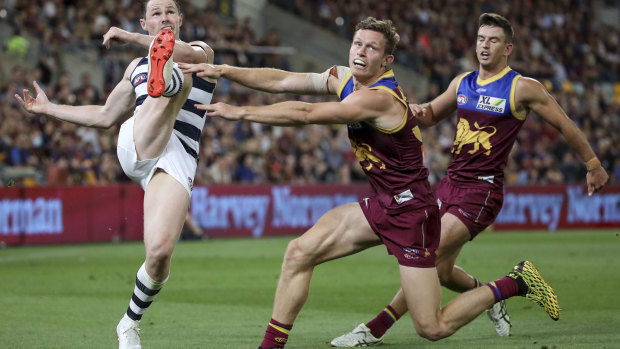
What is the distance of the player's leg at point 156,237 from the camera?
6.67 meters

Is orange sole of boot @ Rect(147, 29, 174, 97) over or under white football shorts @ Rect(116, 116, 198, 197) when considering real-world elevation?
over

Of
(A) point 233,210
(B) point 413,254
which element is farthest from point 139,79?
(A) point 233,210

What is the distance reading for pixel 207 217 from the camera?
20.6 m

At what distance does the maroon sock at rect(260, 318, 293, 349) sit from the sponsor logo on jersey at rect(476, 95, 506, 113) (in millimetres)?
2745

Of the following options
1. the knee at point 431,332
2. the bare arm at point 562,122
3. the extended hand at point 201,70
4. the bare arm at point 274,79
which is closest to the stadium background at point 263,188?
the knee at point 431,332

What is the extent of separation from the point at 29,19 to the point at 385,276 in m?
13.6

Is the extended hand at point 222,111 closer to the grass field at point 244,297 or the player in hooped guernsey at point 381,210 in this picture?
the player in hooped guernsey at point 381,210

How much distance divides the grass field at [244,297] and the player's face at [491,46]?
2.47 metres

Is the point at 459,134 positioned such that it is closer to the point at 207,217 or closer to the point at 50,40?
the point at 207,217

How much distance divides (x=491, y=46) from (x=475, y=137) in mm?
832

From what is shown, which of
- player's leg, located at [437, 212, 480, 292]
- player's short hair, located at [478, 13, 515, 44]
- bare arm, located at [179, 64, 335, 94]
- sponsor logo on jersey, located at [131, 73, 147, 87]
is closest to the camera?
bare arm, located at [179, 64, 335, 94]

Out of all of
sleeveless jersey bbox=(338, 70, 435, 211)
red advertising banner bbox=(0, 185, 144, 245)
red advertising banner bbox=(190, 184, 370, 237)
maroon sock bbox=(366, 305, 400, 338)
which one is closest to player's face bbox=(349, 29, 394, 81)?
sleeveless jersey bbox=(338, 70, 435, 211)

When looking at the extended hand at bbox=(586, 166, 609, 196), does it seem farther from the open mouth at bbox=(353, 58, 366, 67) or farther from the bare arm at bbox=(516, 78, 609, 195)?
the open mouth at bbox=(353, 58, 366, 67)

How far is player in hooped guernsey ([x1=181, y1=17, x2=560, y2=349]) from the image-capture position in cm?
679
